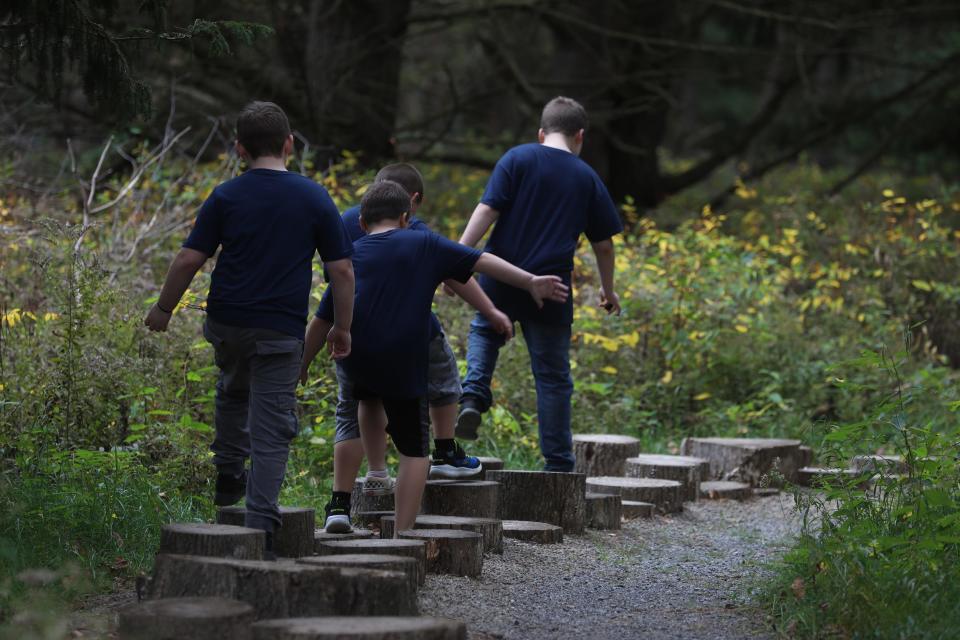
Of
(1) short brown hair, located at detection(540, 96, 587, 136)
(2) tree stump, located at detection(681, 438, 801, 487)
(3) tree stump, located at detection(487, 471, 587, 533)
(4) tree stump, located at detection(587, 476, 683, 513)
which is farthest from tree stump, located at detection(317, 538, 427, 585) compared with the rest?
(2) tree stump, located at detection(681, 438, 801, 487)

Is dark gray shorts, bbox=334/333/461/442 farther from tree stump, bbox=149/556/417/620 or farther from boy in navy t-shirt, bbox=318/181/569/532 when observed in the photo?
tree stump, bbox=149/556/417/620

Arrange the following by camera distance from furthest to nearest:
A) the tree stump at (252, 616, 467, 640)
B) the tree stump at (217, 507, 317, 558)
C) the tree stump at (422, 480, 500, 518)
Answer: the tree stump at (422, 480, 500, 518) < the tree stump at (217, 507, 317, 558) < the tree stump at (252, 616, 467, 640)

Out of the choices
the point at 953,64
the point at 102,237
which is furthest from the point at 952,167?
the point at 102,237

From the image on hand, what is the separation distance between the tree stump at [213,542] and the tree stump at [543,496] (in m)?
2.13

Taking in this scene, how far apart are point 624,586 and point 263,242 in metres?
2.10

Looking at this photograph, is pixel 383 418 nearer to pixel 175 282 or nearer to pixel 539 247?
pixel 175 282

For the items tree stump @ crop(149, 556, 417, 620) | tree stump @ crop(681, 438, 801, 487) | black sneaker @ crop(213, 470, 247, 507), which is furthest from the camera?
tree stump @ crop(681, 438, 801, 487)

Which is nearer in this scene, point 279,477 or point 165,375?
point 279,477

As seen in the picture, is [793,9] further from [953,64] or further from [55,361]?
[55,361]

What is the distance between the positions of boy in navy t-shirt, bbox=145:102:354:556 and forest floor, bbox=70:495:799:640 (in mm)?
745

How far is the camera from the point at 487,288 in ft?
21.2

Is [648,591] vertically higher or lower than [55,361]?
lower

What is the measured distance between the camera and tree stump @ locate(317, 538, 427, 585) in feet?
15.2

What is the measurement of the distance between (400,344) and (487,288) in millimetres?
1427
